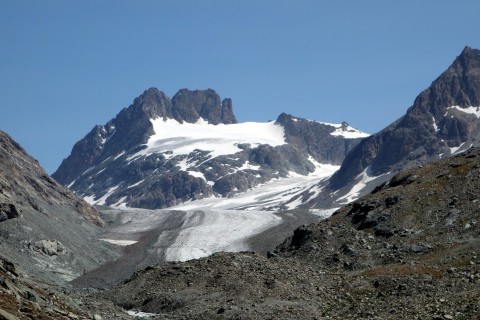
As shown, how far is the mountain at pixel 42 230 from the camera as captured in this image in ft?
337

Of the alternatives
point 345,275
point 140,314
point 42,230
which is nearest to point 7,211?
point 42,230

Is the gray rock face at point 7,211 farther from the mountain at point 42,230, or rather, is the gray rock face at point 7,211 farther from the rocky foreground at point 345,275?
the rocky foreground at point 345,275

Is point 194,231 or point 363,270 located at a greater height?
point 194,231

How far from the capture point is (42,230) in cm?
11894

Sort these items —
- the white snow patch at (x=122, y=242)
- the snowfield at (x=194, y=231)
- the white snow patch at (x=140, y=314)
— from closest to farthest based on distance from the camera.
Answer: the white snow patch at (x=140, y=314)
the snowfield at (x=194, y=231)
the white snow patch at (x=122, y=242)

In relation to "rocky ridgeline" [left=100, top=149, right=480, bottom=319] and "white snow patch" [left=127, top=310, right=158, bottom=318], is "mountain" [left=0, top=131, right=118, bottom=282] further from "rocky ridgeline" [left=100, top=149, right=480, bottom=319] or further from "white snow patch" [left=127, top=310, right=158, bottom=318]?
"rocky ridgeline" [left=100, top=149, right=480, bottom=319]

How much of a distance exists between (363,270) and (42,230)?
71.1 m

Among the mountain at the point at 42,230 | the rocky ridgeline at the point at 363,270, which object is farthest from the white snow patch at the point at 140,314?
the mountain at the point at 42,230

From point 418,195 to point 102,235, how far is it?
9485cm

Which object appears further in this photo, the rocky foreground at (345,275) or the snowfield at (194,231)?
the snowfield at (194,231)

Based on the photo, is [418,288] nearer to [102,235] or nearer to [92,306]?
[92,306]

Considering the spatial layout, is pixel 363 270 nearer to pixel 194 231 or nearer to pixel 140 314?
pixel 140 314

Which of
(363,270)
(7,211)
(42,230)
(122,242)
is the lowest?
(363,270)

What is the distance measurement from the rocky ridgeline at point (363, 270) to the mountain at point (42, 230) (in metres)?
22.3
